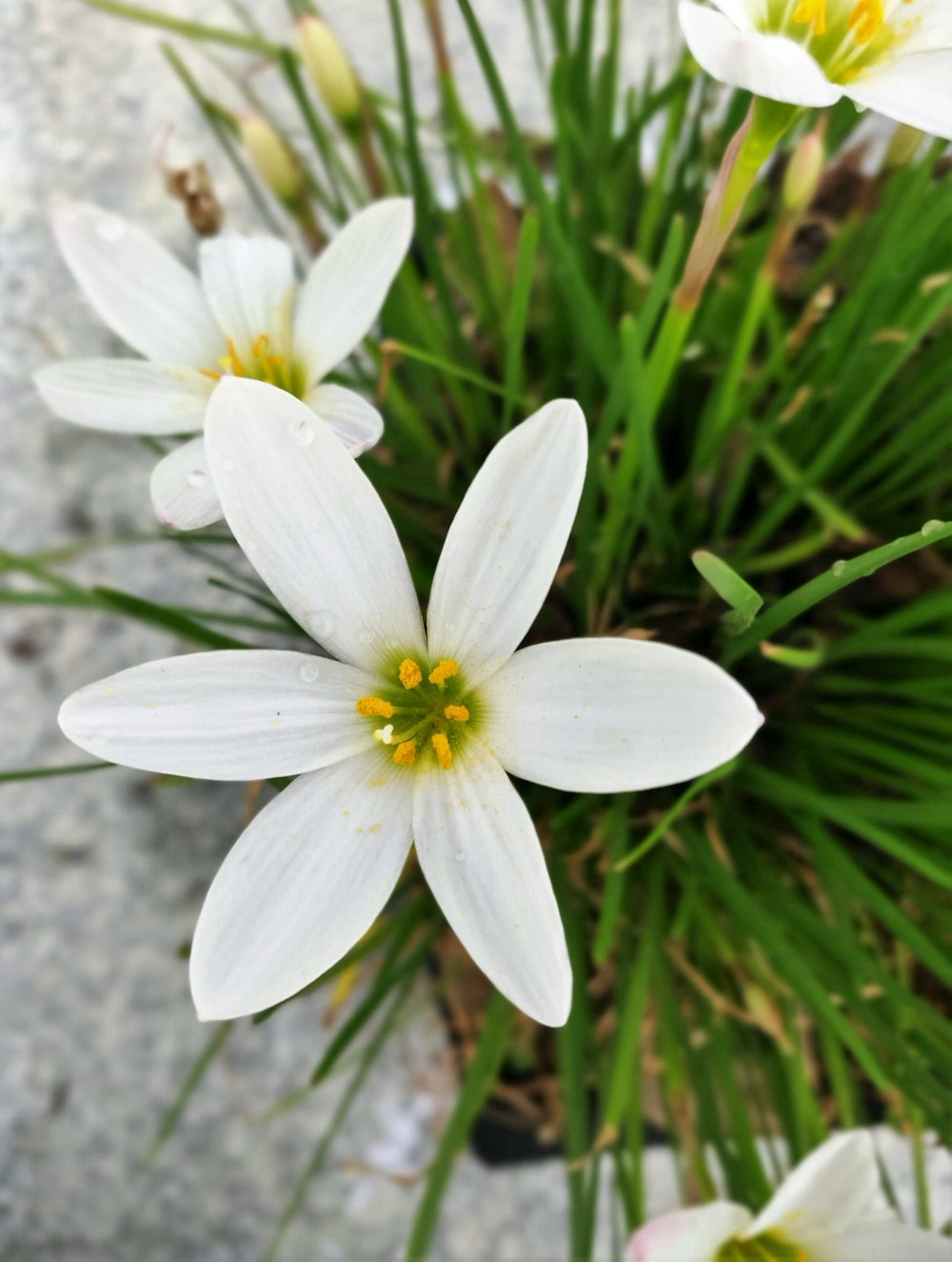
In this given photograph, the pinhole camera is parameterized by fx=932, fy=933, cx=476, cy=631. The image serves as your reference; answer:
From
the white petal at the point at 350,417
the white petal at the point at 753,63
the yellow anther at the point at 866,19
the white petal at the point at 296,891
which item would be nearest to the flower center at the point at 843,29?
the yellow anther at the point at 866,19

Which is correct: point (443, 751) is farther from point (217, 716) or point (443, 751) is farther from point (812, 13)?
point (812, 13)

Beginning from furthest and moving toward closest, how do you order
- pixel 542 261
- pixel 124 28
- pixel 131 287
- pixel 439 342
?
pixel 124 28
pixel 542 261
pixel 439 342
pixel 131 287

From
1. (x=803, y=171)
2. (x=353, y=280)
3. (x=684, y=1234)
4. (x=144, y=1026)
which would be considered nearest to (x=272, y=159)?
(x=353, y=280)

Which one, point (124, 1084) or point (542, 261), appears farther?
point (124, 1084)

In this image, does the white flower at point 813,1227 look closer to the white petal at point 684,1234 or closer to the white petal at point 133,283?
the white petal at point 684,1234

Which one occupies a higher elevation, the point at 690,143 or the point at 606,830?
the point at 690,143

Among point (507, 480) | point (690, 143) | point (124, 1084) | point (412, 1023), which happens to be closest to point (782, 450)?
point (690, 143)

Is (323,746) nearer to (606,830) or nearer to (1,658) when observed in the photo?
(606,830)
